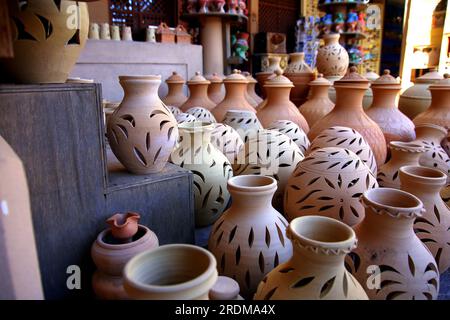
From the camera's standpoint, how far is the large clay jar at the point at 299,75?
3746 mm

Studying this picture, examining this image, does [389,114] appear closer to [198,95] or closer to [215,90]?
[198,95]

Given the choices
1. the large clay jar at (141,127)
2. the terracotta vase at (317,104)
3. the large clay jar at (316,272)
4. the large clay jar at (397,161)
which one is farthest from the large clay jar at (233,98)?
the large clay jar at (316,272)

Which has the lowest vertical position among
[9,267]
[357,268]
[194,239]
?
[194,239]

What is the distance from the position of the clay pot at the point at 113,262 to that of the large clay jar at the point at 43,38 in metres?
0.68

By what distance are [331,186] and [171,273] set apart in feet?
2.94

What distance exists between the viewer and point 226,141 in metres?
2.27

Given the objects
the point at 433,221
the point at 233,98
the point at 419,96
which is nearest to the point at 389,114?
the point at 419,96

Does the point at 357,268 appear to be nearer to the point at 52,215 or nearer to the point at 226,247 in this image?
→ the point at 226,247

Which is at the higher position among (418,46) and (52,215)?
(418,46)

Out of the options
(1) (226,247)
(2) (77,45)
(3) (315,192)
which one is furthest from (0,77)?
(3) (315,192)

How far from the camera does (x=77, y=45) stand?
4.47 ft

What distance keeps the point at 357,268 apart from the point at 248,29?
7.45 metres

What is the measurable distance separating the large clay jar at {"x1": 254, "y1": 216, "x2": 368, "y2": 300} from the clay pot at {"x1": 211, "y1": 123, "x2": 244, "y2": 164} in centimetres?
125

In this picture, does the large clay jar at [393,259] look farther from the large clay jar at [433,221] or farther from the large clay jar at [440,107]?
the large clay jar at [440,107]
